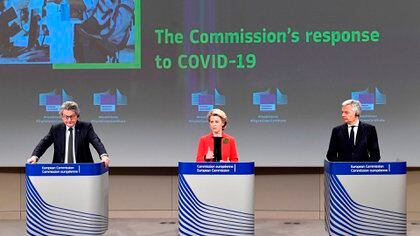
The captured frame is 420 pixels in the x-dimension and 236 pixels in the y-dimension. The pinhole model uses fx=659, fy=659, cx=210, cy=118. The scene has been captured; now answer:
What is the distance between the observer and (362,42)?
735 centimetres

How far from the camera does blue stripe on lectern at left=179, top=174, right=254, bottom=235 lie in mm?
5215

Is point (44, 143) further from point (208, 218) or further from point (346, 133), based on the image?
point (346, 133)

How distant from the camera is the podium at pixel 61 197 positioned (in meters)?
5.15

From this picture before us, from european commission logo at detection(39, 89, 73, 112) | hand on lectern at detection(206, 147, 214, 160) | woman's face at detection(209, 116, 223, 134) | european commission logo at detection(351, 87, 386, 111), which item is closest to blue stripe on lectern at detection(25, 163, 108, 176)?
hand on lectern at detection(206, 147, 214, 160)

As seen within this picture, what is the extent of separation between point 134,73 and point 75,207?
262cm

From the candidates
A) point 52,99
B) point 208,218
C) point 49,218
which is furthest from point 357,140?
point 52,99

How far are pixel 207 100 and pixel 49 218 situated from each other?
9.10 ft

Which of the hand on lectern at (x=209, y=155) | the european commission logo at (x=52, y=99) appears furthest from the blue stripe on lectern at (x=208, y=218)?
the european commission logo at (x=52, y=99)

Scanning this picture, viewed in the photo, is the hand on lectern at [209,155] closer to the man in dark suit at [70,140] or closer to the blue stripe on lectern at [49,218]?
the man in dark suit at [70,140]

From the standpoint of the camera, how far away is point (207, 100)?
24.5 ft

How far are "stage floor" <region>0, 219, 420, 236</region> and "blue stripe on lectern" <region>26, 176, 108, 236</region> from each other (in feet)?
5.86

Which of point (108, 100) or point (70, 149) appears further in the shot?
point (108, 100)

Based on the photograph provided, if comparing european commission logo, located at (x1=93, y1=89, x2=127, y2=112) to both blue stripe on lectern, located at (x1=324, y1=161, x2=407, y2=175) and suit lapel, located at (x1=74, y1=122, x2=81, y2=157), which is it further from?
blue stripe on lectern, located at (x1=324, y1=161, x2=407, y2=175)

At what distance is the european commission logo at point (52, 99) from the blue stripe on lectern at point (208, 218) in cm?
282
